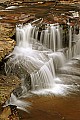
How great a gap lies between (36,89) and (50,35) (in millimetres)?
2443

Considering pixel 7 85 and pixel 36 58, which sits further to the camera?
pixel 36 58

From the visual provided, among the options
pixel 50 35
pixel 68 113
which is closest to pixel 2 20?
pixel 50 35

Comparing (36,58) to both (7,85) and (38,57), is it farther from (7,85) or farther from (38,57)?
(7,85)

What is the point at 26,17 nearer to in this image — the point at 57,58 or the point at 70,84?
the point at 57,58

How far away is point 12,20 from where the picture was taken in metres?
9.82

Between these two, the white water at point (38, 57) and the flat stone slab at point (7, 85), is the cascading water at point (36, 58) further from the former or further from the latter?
the flat stone slab at point (7, 85)

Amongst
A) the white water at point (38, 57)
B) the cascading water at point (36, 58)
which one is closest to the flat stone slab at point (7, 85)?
the cascading water at point (36, 58)

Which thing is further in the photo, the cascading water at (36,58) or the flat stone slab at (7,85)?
the cascading water at (36,58)

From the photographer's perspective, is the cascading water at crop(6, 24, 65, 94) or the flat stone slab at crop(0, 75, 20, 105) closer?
the flat stone slab at crop(0, 75, 20, 105)

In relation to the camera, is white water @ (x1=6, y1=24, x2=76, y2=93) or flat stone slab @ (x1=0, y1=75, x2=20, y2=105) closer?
flat stone slab @ (x1=0, y1=75, x2=20, y2=105)

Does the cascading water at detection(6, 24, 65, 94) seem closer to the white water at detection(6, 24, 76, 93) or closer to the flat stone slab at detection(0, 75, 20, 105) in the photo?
the white water at detection(6, 24, 76, 93)

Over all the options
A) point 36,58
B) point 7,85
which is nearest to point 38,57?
point 36,58

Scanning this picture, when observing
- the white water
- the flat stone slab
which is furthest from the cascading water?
the flat stone slab

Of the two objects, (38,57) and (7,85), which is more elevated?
(38,57)
